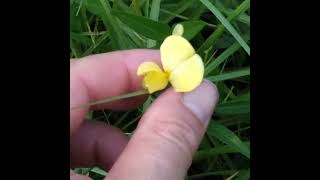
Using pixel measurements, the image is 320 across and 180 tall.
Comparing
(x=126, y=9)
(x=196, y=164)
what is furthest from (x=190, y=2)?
(x=196, y=164)

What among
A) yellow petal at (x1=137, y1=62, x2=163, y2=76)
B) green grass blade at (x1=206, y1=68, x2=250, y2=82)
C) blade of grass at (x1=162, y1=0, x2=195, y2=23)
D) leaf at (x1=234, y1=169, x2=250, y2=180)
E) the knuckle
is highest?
blade of grass at (x1=162, y1=0, x2=195, y2=23)

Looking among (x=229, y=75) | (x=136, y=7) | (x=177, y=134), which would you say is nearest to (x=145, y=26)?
(x=136, y=7)

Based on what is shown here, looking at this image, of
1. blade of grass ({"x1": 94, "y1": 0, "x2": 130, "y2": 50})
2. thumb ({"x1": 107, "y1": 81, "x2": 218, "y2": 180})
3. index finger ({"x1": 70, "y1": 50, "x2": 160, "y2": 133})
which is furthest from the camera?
blade of grass ({"x1": 94, "y1": 0, "x2": 130, "y2": 50})

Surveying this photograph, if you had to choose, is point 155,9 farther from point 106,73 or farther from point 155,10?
point 106,73

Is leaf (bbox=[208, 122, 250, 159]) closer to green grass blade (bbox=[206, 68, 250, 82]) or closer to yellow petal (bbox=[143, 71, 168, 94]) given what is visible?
green grass blade (bbox=[206, 68, 250, 82])

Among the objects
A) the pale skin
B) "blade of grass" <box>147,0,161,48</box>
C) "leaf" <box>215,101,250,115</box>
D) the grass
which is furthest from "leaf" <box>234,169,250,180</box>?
"blade of grass" <box>147,0,161,48</box>

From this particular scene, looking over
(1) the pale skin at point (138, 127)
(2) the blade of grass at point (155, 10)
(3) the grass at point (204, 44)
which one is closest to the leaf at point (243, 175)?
(3) the grass at point (204, 44)

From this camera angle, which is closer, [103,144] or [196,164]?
[103,144]

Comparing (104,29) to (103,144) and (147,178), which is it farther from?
(147,178)
